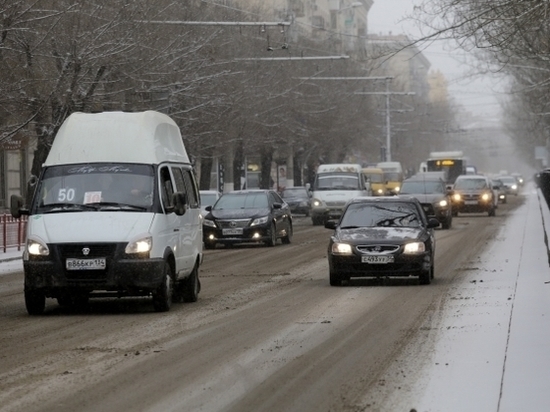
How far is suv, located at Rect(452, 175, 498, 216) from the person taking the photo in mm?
60625

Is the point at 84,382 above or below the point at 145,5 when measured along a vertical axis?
below

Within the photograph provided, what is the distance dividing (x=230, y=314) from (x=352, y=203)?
22.5 feet

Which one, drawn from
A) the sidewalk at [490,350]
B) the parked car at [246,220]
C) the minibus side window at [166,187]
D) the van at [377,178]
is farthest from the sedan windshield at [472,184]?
the minibus side window at [166,187]

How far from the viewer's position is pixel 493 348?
516 inches

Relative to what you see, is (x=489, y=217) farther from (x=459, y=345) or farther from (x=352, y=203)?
(x=459, y=345)

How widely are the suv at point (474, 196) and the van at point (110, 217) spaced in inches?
1653

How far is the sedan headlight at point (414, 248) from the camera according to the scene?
869 inches

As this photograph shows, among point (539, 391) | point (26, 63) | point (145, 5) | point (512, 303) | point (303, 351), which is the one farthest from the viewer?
point (145, 5)

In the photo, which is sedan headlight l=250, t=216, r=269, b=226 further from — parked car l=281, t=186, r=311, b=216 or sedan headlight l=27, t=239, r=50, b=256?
parked car l=281, t=186, r=311, b=216

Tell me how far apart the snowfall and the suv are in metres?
35.3

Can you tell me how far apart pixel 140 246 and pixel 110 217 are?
0.52 metres

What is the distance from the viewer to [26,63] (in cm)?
3488

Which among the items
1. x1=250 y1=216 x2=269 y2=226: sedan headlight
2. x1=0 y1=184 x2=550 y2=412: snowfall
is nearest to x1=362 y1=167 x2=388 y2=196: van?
x1=250 y1=216 x2=269 y2=226: sedan headlight

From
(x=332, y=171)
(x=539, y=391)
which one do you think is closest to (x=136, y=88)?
(x=332, y=171)
